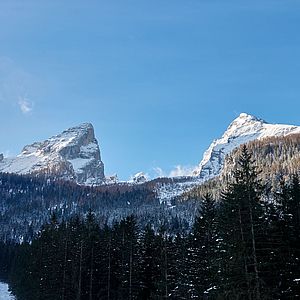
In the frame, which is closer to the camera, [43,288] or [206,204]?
[206,204]

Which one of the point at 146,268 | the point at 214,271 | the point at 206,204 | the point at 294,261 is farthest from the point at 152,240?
the point at 294,261

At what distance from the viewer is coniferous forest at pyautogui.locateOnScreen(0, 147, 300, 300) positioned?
1398 inches

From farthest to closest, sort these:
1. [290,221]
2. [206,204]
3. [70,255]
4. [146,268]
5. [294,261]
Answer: [70,255]
[146,268]
[206,204]
[290,221]
[294,261]

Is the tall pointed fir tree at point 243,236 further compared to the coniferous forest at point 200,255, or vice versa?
the coniferous forest at point 200,255

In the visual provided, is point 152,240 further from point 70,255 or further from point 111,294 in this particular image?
point 70,255

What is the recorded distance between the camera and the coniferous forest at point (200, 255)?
3550cm

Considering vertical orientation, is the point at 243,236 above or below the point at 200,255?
above

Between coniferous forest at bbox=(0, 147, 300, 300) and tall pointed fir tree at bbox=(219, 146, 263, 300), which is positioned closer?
tall pointed fir tree at bbox=(219, 146, 263, 300)

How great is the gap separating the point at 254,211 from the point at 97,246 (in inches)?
1301

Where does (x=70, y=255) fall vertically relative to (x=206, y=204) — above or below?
below

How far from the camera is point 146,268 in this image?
193 ft

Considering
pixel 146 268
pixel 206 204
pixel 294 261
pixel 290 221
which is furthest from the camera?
pixel 146 268

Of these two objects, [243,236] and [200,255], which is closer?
[243,236]

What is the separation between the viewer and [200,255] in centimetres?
4994
